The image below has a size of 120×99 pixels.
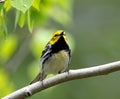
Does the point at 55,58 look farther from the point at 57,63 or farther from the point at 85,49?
the point at 85,49

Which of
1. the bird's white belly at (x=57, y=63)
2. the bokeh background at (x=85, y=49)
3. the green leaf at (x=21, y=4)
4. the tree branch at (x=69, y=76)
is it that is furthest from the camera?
the bokeh background at (x=85, y=49)

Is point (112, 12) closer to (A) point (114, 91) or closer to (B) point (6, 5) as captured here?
(A) point (114, 91)

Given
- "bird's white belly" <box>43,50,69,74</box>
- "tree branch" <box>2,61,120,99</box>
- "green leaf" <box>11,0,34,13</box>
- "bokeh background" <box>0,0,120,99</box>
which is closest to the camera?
"green leaf" <box>11,0,34,13</box>

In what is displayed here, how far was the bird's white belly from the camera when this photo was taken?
410cm

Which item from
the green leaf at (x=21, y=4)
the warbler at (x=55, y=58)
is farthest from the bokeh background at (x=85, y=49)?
the green leaf at (x=21, y=4)

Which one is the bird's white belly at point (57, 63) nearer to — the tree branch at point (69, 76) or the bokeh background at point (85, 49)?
the tree branch at point (69, 76)

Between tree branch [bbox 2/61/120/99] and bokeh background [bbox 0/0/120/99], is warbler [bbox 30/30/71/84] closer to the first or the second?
tree branch [bbox 2/61/120/99]

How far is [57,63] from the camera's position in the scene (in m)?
4.13

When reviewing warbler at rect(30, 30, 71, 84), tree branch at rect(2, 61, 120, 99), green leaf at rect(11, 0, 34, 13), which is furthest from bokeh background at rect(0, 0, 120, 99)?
green leaf at rect(11, 0, 34, 13)

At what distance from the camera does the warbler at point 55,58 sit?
4.11 m

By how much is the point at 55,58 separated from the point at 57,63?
4cm

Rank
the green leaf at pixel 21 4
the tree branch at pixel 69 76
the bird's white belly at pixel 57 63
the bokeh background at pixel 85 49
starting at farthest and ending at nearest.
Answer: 1. the bokeh background at pixel 85 49
2. the bird's white belly at pixel 57 63
3. the tree branch at pixel 69 76
4. the green leaf at pixel 21 4

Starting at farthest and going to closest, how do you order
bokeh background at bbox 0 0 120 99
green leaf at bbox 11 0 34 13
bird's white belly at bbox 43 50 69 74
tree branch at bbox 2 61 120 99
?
bokeh background at bbox 0 0 120 99 < bird's white belly at bbox 43 50 69 74 < tree branch at bbox 2 61 120 99 < green leaf at bbox 11 0 34 13

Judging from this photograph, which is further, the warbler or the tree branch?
the warbler
